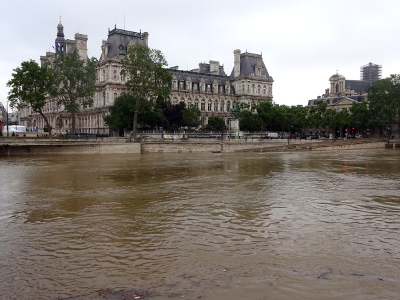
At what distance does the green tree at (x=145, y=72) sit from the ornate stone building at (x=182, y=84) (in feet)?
66.4

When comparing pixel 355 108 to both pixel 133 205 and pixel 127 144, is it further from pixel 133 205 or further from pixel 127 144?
pixel 133 205

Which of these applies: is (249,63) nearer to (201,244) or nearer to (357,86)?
(357,86)

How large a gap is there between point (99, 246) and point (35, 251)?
4.95 ft

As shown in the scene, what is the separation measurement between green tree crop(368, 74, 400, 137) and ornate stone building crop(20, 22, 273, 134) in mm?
25881

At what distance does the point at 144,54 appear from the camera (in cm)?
5875

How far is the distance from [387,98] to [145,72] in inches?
2118

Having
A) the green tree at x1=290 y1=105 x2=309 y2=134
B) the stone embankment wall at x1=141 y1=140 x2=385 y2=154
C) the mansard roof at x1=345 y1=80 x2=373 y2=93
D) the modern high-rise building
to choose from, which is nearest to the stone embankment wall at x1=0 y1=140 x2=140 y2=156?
the stone embankment wall at x1=141 y1=140 x2=385 y2=154

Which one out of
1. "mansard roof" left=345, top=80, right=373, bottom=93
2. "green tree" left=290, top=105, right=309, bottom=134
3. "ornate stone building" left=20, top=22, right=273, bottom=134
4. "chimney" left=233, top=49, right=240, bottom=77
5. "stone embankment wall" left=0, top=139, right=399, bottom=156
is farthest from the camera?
"mansard roof" left=345, top=80, right=373, bottom=93

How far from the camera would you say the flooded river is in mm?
7629

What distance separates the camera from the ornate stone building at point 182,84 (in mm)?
80125

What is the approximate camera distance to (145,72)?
191 ft

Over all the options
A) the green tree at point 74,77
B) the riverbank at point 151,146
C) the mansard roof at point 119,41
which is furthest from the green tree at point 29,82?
the mansard roof at point 119,41

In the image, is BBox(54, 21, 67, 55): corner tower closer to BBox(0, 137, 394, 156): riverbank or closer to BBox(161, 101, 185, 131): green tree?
BBox(161, 101, 185, 131): green tree

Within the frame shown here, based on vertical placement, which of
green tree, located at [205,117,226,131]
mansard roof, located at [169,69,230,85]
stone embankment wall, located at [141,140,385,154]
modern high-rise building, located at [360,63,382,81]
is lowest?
stone embankment wall, located at [141,140,385,154]
